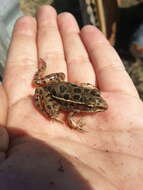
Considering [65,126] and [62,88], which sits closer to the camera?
[65,126]

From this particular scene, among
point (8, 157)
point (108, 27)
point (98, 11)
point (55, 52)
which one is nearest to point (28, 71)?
point (55, 52)

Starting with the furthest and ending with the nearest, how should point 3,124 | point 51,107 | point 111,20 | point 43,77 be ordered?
point 111,20, point 43,77, point 51,107, point 3,124

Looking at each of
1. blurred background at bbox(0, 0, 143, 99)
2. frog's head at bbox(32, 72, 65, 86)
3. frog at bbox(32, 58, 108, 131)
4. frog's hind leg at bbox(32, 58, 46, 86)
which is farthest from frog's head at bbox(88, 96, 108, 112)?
blurred background at bbox(0, 0, 143, 99)

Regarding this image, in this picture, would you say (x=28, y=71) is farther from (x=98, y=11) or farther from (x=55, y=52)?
(x=98, y=11)

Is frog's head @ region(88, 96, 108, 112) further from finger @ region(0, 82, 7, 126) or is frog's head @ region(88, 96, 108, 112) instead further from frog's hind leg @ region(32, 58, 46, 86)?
finger @ region(0, 82, 7, 126)

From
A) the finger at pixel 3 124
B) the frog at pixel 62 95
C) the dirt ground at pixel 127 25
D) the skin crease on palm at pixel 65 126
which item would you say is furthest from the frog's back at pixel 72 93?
the dirt ground at pixel 127 25

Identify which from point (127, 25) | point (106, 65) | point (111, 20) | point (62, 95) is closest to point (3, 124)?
point (62, 95)

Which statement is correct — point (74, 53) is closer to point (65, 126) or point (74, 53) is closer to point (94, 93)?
point (94, 93)
